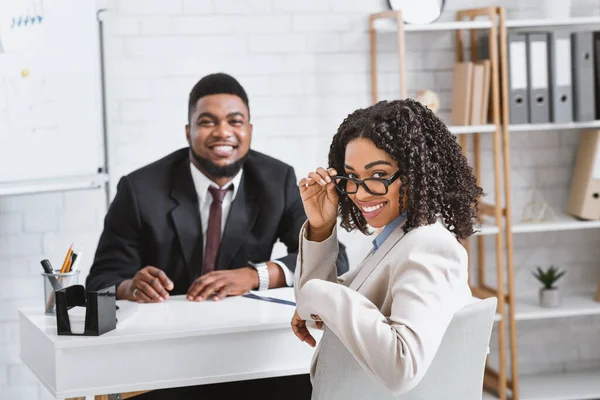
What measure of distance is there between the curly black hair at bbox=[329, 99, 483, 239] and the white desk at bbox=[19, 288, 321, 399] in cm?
60

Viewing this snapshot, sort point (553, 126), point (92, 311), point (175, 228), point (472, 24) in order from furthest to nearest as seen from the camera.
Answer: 1. point (553, 126)
2. point (472, 24)
3. point (175, 228)
4. point (92, 311)

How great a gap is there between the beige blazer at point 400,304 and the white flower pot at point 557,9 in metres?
2.44

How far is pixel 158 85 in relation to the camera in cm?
370

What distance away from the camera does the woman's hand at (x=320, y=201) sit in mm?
1768

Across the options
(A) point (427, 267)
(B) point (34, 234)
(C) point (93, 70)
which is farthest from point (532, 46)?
(A) point (427, 267)

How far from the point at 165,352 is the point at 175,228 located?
831 millimetres

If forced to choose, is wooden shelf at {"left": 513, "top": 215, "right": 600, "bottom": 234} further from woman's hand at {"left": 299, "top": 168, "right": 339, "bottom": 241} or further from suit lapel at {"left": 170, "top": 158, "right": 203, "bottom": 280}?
woman's hand at {"left": 299, "top": 168, "right": 339, "bottom": 241}

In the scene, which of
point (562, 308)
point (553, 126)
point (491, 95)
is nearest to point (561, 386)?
point (562, 308)

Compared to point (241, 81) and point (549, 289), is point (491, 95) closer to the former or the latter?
point (549, 289)

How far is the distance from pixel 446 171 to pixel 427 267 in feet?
0.84

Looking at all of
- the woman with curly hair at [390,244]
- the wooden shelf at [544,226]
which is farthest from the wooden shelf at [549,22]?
the woman with curly hair at [390,244]

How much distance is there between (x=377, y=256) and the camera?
168 cm

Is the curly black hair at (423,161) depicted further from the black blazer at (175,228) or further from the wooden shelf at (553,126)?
the wooden shelf at (553,126)

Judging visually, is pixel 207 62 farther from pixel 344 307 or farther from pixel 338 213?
pixel 344 307
